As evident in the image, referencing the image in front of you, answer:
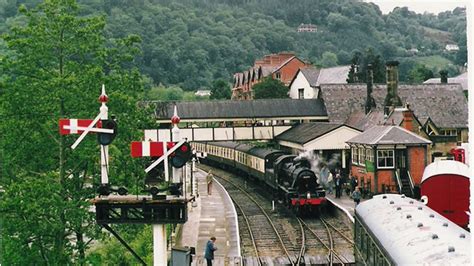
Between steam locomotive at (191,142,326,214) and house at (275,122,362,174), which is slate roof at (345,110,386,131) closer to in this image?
house at (275,122,362,174)

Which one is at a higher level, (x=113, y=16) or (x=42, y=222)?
(x=113, y=16)

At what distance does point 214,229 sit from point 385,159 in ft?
33.3

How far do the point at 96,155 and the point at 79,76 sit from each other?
8.29 ft

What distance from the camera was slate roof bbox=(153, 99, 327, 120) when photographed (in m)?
41.6

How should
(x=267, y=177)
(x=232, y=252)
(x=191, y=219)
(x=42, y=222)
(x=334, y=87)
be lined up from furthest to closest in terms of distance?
(x=334, y=87) < (x=267, y=177) < (x=191, y=219) < (x=232, y=252) < (x=42, y=222)

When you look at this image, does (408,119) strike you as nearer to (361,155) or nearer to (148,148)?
(361,155)

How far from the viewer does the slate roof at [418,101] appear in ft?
137

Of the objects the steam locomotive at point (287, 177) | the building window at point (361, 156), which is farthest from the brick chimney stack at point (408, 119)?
the steam locomotive at point (287, 177)

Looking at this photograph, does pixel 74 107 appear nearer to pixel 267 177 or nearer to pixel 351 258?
pixel 351 258

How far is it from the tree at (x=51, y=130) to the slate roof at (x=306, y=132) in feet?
58.6

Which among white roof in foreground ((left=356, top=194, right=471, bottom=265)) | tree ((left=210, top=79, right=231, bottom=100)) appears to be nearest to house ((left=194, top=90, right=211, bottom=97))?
tree ((left=210, top=79, right=231, bottom=100))

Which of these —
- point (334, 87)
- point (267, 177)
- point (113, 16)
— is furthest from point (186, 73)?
point (267, 177)

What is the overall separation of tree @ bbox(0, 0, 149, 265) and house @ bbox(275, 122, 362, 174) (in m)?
17.5

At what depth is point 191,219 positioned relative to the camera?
2788 cm
